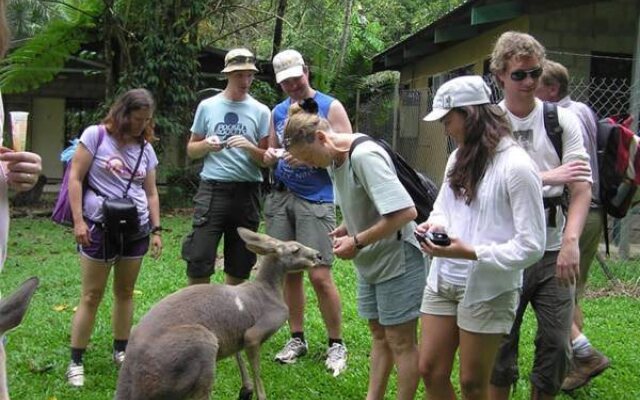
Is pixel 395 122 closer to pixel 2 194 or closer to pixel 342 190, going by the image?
pixel 342 190

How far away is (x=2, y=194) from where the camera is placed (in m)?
2.56

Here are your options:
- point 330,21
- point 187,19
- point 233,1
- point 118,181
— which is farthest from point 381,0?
point 118,181

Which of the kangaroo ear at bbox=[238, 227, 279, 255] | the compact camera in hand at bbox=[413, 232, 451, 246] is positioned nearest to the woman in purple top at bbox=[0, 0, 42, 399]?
the compact camera in hand at bbox=[413, 232, 451, 246]

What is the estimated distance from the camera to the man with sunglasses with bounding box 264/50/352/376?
208 inches

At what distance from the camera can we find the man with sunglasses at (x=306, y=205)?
5.29 metres

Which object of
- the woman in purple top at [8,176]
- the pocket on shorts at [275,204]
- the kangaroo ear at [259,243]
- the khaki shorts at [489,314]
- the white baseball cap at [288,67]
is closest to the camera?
the woman in purple top at [8,176]

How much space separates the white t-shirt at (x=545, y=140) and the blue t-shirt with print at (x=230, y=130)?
2.38 metres

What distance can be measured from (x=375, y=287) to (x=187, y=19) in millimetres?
12268

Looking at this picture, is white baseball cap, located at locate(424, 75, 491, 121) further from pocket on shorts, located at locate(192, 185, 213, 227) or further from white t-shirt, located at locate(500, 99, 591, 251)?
pocket on shorts, located at locate(192, 185, 213, 227)

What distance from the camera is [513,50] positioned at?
3.64 metres

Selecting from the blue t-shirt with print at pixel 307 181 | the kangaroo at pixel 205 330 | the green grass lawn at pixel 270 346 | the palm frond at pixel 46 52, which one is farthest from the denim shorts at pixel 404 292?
the palm frond at pixel 46 52

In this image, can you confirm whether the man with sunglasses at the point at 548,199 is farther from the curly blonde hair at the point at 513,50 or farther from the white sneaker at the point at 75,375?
the white sneaker at the point at 75,375

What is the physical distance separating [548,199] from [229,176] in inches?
103

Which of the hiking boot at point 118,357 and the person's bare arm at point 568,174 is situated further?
the hiking boot at point 118,357
